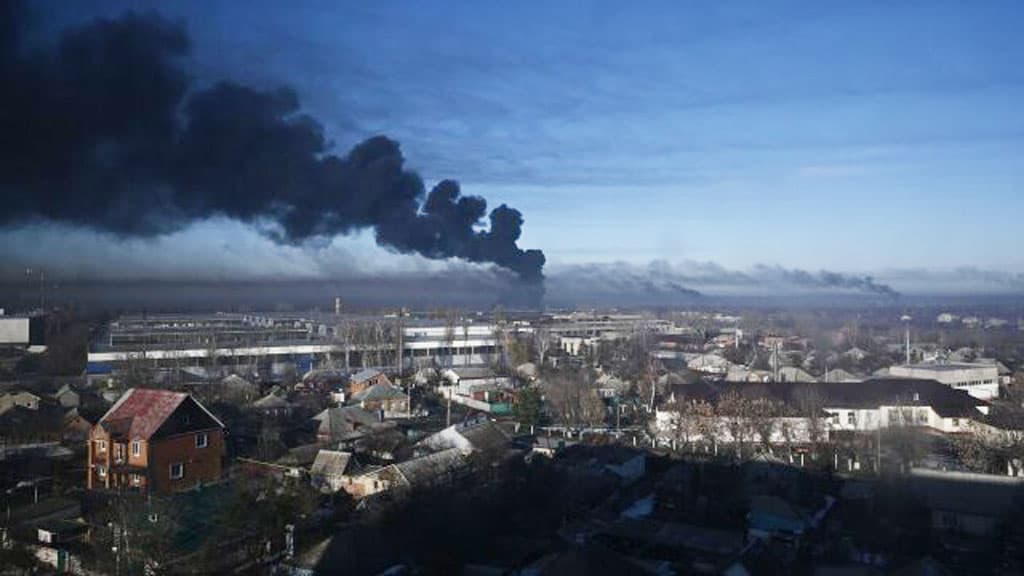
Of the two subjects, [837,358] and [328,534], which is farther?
[837,358]

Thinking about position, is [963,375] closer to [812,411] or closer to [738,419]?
[812,411]

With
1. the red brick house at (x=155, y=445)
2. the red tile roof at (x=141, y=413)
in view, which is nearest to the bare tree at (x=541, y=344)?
the red brick house at (x=155, y=445)

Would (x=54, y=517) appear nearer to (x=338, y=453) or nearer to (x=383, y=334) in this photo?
(x=338, y=453)

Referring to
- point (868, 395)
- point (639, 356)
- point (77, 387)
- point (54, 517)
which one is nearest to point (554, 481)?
point (54, 517)

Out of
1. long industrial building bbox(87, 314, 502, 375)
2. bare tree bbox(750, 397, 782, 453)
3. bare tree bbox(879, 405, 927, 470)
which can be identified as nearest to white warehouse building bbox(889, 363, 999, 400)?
bare tree bbox(879, 405, 927, 470)

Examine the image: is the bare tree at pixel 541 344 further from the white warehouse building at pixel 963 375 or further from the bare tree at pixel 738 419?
the bare tree at pixel 738 419

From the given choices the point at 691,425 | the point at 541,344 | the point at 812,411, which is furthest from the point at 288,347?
A: the point at 812,411

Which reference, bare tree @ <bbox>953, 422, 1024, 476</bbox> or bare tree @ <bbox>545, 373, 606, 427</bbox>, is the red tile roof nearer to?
bare tree @ <bbox>545, 373, 606, 427</bbox>
